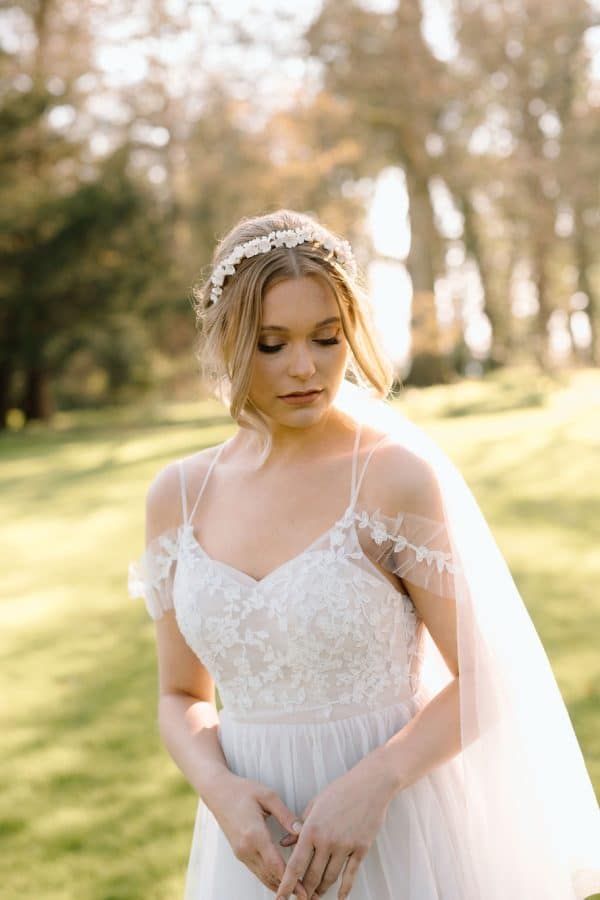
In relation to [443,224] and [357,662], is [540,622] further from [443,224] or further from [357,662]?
[443,224]

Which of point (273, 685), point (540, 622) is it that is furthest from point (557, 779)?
point (540, 622)

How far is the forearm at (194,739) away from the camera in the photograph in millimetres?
1895

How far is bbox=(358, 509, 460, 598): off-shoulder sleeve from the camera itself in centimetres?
182

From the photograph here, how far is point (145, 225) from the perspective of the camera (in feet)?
81.4

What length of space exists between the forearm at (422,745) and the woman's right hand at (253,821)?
18 cm

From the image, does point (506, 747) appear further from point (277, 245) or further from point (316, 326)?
point (277, 245)

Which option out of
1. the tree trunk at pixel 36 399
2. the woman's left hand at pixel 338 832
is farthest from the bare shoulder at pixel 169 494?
the tree trunk at pixel 36 399

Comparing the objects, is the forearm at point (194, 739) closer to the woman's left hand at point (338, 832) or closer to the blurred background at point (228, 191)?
the woman's left hand at point (338, 832)

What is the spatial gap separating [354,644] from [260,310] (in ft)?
2.12

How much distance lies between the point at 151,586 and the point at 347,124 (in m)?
20.9

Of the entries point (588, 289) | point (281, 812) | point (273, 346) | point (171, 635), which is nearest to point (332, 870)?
point (281, 812)

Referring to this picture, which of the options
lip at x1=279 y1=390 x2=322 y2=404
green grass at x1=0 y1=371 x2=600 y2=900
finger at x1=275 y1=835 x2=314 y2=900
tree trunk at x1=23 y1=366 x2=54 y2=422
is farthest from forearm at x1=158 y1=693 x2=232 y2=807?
tree trunk at x1=23 y1=366 x2=54 y2=422

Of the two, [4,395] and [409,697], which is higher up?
[409,697]

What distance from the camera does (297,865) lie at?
1677 mm
